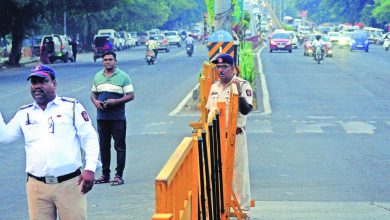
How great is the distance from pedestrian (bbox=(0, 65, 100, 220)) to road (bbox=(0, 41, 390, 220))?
306 cm

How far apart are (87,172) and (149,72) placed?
35.6 meters

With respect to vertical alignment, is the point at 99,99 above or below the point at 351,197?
above

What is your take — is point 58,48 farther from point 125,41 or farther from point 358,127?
point 358,127

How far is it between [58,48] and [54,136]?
49.6 meters

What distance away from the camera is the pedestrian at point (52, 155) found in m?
6.44

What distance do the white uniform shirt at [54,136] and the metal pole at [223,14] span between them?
53.0ft

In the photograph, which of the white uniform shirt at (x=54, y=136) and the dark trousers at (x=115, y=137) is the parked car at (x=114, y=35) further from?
the white uniform shirt at (x=54, y=136)

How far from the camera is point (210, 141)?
7223mm

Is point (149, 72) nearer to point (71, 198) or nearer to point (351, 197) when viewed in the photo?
point (351, 197)

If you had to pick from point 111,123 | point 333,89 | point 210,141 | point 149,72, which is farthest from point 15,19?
point 210,141

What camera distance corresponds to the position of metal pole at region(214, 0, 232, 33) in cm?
2261

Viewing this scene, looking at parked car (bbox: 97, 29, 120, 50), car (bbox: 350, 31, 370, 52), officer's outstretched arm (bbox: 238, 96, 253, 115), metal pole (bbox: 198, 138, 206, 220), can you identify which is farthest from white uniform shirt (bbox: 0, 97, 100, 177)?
parked car (bbox: 97, 29, 120, 50)

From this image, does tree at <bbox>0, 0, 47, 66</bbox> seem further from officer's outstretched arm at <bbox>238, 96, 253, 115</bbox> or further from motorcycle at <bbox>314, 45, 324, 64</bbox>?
officer's outstretched arm at <bbox>238, 96, 253, 115</bbox>

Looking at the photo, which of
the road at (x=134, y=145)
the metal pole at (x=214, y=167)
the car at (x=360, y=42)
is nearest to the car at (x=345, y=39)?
the car at (x=360, y=42)
